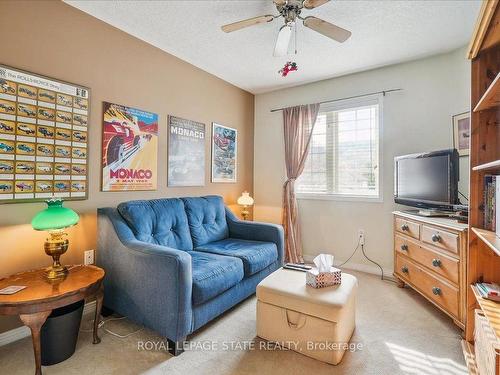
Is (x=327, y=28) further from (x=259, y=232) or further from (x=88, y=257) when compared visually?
(x=88, y=257)

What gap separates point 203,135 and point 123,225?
5.29ft

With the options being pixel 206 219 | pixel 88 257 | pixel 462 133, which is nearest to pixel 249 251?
pixel 206 219

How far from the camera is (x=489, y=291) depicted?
1.41 metres

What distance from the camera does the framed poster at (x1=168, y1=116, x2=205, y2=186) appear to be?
287 centimetres

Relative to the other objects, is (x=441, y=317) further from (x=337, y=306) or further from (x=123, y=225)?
(x=123, y=225)

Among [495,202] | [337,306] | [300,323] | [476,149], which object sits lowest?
[300,323]

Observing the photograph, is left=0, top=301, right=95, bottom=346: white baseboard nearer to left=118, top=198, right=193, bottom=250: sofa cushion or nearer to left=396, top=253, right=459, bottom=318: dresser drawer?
left=118, top=198, right=193, bottom=250: sofa cushion

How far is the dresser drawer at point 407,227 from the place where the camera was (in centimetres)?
233

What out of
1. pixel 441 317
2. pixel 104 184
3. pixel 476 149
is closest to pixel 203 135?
pixel 104 184

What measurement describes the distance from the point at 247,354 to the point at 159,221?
51.2 inches

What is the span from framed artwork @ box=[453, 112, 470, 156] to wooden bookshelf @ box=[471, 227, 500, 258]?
141cm

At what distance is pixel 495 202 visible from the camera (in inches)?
56.6

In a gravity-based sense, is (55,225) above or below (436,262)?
above

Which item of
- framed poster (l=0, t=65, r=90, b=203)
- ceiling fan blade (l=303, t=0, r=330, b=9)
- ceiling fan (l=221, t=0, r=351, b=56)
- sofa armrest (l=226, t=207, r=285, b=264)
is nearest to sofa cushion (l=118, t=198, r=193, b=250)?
framed poster (l=0, t=65, r=90, b=203)
